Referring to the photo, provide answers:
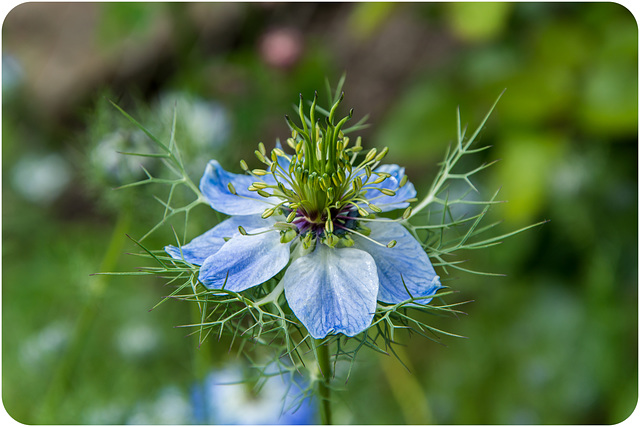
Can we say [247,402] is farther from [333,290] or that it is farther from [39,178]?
[39,178]

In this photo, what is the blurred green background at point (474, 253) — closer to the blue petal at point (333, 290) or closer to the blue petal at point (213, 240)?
the blue petal at point (213, 240)

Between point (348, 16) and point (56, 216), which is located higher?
point (348, 16)

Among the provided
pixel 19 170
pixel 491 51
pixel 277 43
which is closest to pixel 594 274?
pixel 491 51

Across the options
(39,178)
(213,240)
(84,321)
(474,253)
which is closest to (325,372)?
(213,240)

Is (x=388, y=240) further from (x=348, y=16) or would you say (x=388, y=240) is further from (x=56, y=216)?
(x=56, y=216)

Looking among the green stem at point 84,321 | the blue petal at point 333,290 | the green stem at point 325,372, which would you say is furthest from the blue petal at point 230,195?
the green stem at point 84,321

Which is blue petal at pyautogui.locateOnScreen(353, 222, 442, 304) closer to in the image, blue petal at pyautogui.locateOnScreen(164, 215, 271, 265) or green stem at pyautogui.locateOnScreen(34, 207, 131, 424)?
blue petal at pyautogui.locateOnScreen(164, 215, 271, 265)

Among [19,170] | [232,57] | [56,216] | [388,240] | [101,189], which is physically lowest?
[56,216]
